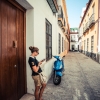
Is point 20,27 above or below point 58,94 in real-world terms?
above

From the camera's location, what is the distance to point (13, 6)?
2.53 metres

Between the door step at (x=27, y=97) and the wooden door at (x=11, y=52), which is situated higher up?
the wooden door at (x=11, y=52)

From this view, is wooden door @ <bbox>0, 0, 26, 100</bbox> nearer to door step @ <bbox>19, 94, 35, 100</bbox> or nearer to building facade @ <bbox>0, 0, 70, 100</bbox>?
building facade @ <bbox>0, 0, 70, 100</bbox>

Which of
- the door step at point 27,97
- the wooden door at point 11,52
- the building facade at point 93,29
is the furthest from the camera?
the building facade at point 93,29

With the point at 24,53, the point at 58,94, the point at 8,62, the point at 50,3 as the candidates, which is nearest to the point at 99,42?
the point at 50,3

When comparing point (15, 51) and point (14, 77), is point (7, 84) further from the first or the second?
point (15, 51)

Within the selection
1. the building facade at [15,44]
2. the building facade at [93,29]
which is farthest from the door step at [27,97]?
the building facade at [93,29]

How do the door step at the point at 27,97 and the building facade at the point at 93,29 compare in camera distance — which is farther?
the building facade at the point at 93,29

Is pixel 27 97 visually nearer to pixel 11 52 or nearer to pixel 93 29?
pixel 11 52

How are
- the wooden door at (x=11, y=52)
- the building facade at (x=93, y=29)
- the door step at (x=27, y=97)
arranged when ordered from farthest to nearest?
the building facade at (x=93, y=29)
the door step at (x=27, y=97)
the wooden door at (x=11, y=52)

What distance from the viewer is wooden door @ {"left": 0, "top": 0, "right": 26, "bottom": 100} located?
7.09ft

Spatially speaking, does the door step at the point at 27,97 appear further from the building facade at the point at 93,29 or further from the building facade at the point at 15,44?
the building facade at the point at 93,29

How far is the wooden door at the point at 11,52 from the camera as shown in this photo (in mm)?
2162

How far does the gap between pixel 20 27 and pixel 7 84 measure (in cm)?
145
